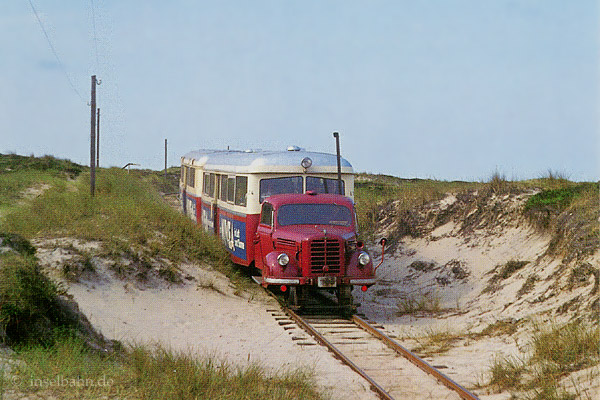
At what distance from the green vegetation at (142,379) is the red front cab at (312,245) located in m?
4.33

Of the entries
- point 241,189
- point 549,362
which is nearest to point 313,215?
point 241,189

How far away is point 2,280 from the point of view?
1028 centimetres

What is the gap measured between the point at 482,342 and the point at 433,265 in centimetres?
766

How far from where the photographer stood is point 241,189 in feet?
56.2

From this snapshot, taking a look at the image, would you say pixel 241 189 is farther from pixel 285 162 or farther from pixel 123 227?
pixel 123 227

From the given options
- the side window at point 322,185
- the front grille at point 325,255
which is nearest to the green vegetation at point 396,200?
the side window at point 322,185

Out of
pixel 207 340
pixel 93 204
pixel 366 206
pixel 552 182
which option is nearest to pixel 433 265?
pixel 552 182

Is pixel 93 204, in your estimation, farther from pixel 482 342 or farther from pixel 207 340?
pixel 482 342

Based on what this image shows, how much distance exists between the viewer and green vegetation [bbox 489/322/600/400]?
9358 millimetres

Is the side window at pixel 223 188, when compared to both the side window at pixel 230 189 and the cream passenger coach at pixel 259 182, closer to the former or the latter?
the cream passenger coach at pixel 259 182

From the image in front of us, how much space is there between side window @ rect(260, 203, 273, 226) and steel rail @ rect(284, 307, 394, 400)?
1.94 metres

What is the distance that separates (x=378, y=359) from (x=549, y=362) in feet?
8.62

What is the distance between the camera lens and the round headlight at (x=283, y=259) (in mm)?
14062

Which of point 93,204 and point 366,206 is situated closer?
point 93,204
